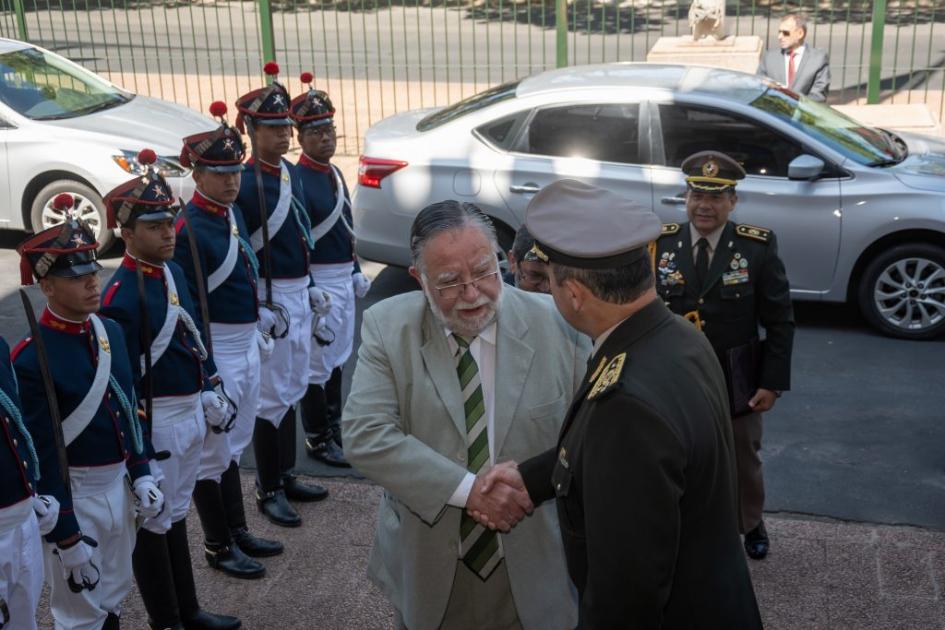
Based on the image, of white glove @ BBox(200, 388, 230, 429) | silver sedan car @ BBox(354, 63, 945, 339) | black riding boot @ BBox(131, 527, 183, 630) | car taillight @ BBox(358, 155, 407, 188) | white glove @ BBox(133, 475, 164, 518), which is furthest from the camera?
car taillight @ BBox(358, 155, 407, 188)

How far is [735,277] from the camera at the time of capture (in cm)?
518

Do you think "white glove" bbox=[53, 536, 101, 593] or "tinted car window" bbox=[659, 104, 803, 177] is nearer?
"white glove" bbox=[53, 536, 101, 593]

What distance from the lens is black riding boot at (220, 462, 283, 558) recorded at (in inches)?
218

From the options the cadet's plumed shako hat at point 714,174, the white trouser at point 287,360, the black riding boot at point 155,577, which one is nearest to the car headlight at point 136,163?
the white trouser at point 287,360

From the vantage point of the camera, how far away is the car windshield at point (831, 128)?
8.34 meters

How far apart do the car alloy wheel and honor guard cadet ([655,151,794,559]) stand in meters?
3.36

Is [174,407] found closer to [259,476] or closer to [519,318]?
[259,476]

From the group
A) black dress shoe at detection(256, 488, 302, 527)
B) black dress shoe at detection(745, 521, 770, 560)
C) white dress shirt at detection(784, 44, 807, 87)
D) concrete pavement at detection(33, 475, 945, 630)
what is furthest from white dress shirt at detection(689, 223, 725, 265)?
white dress shirt at detection(784, 44, 807, 87)

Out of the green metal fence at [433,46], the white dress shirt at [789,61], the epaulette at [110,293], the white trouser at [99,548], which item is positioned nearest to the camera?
the white trouser at [99,548]

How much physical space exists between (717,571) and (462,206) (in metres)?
1.30

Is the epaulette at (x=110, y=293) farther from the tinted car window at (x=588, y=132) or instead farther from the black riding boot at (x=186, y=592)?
the tinted car window at (x=588, y=132)

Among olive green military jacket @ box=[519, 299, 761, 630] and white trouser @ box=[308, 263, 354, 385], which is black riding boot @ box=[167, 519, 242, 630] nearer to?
white trouser @ box=[308, 263, 354, 385]

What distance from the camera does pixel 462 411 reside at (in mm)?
3451

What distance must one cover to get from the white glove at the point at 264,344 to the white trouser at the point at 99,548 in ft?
4.60
